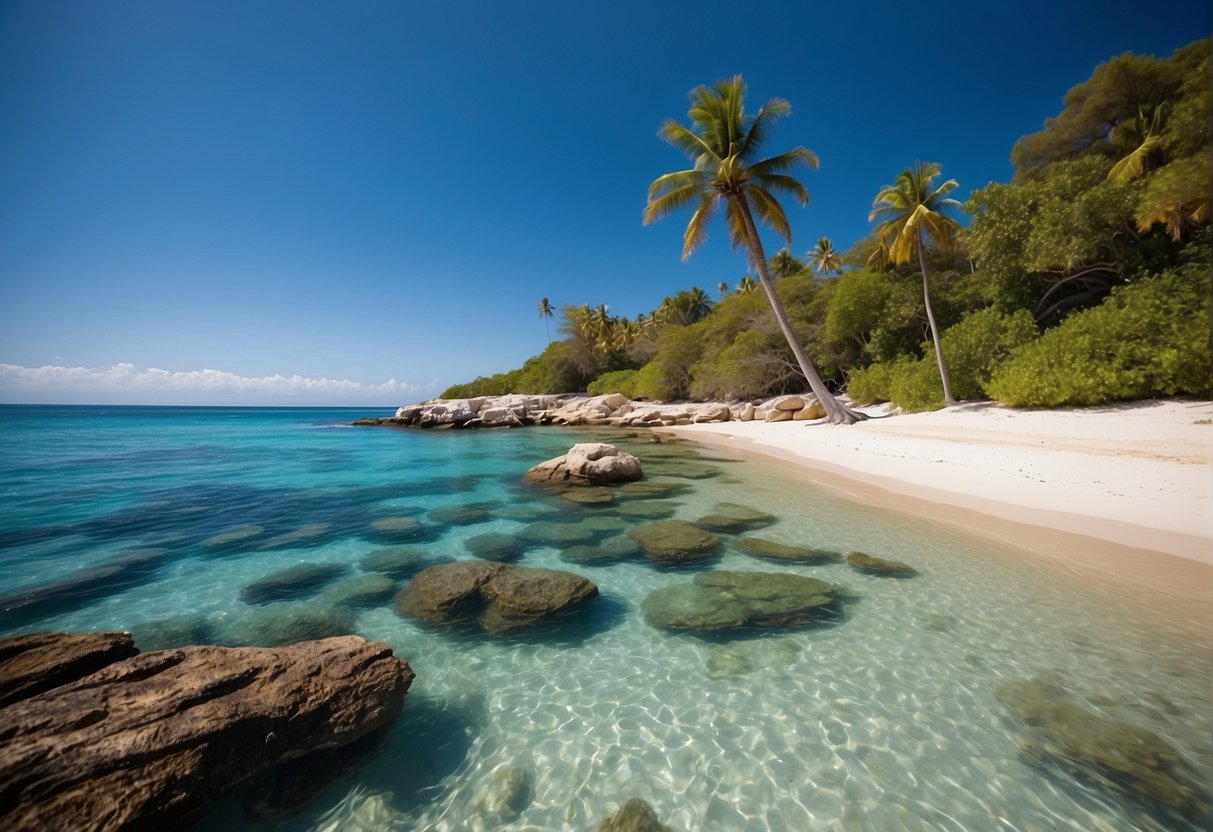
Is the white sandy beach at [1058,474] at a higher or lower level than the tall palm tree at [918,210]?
lower

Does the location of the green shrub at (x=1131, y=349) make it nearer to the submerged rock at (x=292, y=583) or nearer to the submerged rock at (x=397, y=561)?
the submerged rock at (x=397, y=561)

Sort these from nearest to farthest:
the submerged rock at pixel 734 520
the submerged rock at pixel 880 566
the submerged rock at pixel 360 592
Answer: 1. the submerged rock at pixel 360 592
2. the submerged rock at pixel 880 566
3. the submerged rock at pixel 734 520

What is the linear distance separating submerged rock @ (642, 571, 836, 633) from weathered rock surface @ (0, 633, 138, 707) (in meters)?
4.53

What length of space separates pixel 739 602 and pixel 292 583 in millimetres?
6112

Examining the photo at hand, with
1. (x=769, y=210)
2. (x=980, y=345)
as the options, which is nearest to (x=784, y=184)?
(x=769, y=210)

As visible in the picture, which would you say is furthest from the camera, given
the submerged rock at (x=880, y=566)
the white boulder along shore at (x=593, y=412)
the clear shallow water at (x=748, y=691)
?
the white boulder along shore at (x=593, y=412)

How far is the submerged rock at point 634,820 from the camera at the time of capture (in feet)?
8.25

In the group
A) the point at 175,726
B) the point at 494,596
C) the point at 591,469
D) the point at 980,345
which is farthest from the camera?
the point at 980,345

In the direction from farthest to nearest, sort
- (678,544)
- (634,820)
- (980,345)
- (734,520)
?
1. (980,345)
2. (734,520)
3. (678,544)
4. (634,820)

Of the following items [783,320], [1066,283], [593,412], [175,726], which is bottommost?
[175,726]

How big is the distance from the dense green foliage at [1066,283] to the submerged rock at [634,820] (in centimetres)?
1792

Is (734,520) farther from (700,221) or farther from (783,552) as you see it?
(700,221)

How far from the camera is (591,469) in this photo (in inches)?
468

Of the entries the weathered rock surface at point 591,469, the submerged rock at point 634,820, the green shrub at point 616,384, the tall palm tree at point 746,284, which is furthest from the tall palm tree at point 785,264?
the submerged rock at point 634,820
